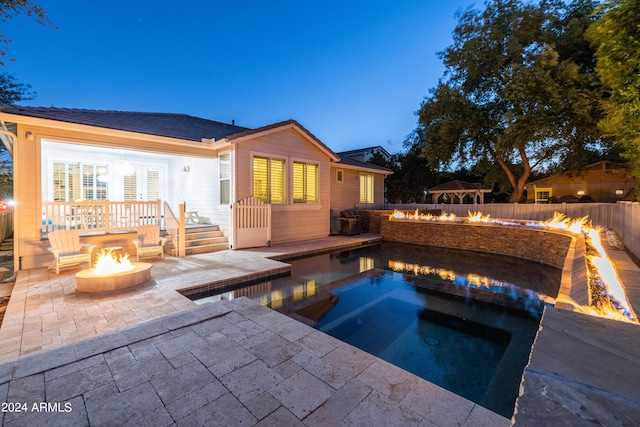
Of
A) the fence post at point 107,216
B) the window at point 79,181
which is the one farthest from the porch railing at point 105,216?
the window at point 79,181

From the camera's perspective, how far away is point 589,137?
45.2ft

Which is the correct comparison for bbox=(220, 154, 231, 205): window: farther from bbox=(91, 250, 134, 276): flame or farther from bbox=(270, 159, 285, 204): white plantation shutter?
bbox=(91, 250, 134, 276): flame

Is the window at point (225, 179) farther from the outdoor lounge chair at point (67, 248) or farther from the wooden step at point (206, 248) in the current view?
the outdoor lounge chair at point (67, 248)

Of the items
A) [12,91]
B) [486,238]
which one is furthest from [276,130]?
[12,91]

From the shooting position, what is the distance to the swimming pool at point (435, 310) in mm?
2953

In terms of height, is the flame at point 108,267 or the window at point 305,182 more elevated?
the window at point 305,182

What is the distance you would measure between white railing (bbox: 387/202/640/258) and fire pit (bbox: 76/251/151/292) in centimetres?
910

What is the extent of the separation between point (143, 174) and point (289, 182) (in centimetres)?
548

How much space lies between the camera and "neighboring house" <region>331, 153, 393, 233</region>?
13.2 metres

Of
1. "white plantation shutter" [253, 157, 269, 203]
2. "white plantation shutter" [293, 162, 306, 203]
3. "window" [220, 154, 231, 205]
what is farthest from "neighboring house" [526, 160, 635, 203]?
"window" [220, 154, 231, 205]

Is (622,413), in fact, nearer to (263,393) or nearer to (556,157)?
(263,393)

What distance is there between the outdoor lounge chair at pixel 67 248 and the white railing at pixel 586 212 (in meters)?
11.0

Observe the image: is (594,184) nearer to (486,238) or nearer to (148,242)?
(486,238)

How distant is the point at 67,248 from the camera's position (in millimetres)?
6008
